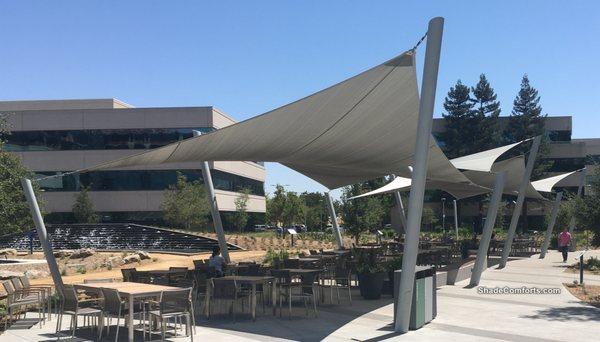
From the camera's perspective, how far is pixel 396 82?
8.79 meters

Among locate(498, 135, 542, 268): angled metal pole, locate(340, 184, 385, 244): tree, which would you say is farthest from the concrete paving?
locate(340, 184, 385, 244): tree

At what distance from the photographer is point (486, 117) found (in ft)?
191

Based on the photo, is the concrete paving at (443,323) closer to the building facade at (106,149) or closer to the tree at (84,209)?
the building facade at (106,149)

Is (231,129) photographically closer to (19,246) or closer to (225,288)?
(225,288)

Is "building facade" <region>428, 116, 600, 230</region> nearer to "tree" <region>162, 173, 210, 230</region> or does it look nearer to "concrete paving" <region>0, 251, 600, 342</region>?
"tree" <region>162, 173, 210, 230</region>

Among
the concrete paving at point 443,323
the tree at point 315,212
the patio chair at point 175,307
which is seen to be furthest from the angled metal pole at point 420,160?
the tree at point 315,212

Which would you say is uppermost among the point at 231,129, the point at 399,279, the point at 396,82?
the point at 396,82

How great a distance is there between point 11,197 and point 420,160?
59.7 ft

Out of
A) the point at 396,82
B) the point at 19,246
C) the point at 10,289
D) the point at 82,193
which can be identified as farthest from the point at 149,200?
the point at 396,82

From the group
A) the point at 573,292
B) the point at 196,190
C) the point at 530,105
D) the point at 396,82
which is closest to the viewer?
the point at 396,82

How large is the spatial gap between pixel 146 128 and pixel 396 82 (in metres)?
40.5

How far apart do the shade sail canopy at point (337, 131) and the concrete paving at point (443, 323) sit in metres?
3.06

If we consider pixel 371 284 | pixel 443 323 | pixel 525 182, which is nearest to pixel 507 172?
pixel 525 182

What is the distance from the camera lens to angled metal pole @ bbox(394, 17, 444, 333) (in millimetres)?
8312
